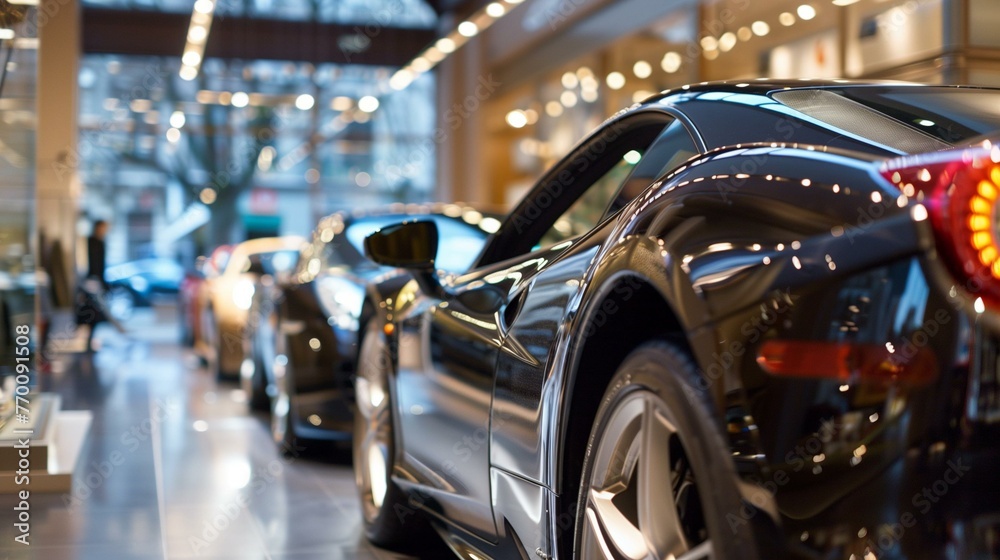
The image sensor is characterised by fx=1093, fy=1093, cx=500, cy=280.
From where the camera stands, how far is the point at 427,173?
21578mm

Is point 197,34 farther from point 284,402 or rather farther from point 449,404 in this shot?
point 449,404

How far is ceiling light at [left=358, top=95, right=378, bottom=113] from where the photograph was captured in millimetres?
20375

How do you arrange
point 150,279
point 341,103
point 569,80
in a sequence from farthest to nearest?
point 150,279
point 341,103
point 569,80

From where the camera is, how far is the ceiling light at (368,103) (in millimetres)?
20375

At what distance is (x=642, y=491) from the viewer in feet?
6.18

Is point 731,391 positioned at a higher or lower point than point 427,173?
lower

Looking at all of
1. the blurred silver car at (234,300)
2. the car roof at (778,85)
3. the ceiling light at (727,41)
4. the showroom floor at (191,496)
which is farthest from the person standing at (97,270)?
the car roof at (778,85)

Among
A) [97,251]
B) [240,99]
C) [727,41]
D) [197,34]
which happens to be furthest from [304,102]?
[727,41]

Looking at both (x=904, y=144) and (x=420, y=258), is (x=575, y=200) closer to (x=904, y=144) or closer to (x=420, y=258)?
(x=420, y=258)

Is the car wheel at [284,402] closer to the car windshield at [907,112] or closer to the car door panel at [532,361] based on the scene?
the car door panel at [532,361]

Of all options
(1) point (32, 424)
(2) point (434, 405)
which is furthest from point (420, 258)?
(1) point (32, 424)

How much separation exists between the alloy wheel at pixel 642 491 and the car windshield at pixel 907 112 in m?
0.65

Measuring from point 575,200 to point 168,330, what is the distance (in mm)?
17569

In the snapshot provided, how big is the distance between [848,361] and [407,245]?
6.24 feet
